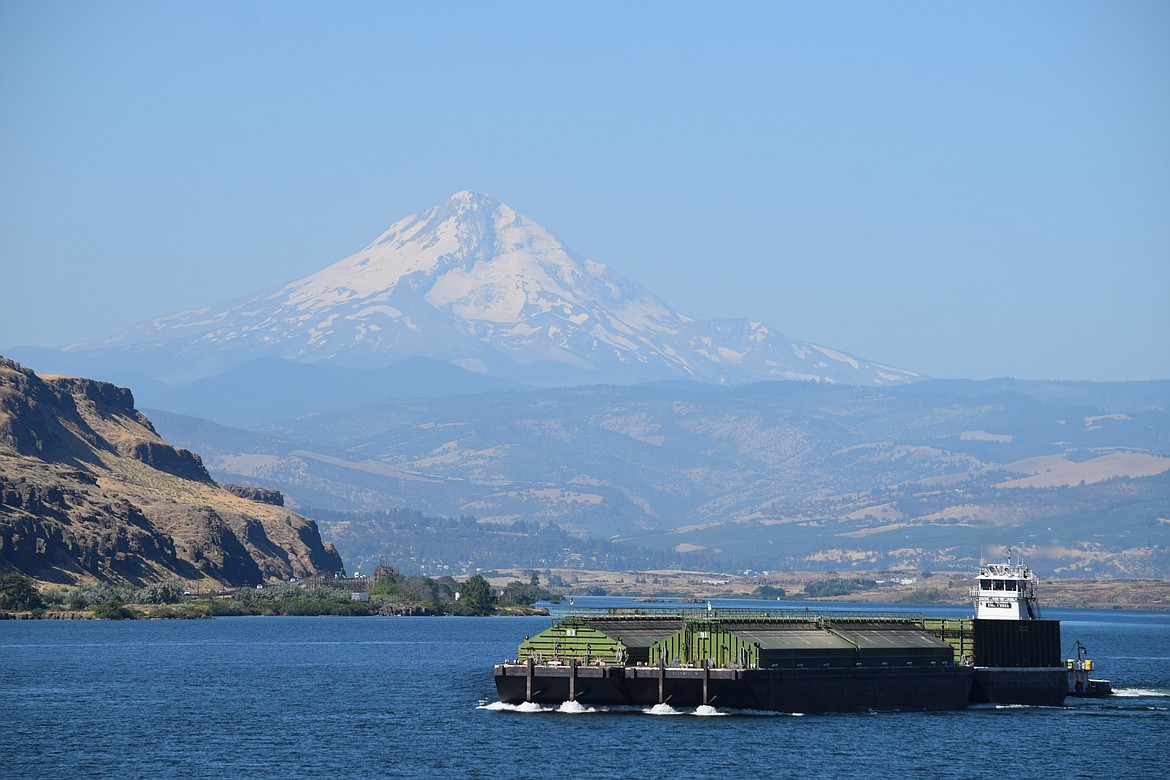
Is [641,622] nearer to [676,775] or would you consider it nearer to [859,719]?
[859,719]

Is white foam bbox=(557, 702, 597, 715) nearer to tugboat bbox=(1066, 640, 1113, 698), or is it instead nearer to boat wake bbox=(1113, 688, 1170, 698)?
tugboat bbox=(1066, 640, 1113, 698)

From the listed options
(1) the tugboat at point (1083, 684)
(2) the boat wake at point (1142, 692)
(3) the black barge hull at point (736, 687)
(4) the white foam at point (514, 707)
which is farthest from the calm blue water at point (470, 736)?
(1) the tugboat at point (1083, 684)

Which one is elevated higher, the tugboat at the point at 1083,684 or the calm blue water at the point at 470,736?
the tugboat at the point at 1083,684

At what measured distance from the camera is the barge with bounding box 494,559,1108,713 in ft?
359

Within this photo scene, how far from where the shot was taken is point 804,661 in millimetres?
111500

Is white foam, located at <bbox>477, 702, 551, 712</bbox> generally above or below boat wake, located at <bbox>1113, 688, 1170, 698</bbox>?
below

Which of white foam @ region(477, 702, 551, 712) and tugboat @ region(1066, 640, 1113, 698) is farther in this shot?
Result: tugboat @ region(1066, 640, 1113, 698)

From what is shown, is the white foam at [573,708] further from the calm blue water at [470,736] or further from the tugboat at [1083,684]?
the tugboat at [1083,684]

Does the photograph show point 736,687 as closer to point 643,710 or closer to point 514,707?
point 643,710

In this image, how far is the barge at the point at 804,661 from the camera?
10944 cm

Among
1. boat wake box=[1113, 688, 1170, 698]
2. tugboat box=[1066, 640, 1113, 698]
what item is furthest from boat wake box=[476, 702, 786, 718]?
boat wake box=[1113, 688, 1170, 698]

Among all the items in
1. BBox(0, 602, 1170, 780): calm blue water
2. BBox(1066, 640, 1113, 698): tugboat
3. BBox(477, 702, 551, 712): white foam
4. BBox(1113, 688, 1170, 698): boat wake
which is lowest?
BBox(0, 602, 1170, 780): calm blue water

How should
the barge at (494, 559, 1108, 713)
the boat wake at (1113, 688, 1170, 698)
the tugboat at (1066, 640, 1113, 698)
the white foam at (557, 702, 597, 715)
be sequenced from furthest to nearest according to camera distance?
the boat wake at (1113, 688, 1170, 698) < the tugboat at (1066, 640, 1113, 698) < the white foam at (557, 702, 597, 715) < the barge at (494, 559, 1108, 713)

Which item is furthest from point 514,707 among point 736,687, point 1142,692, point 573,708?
point 1142,692
